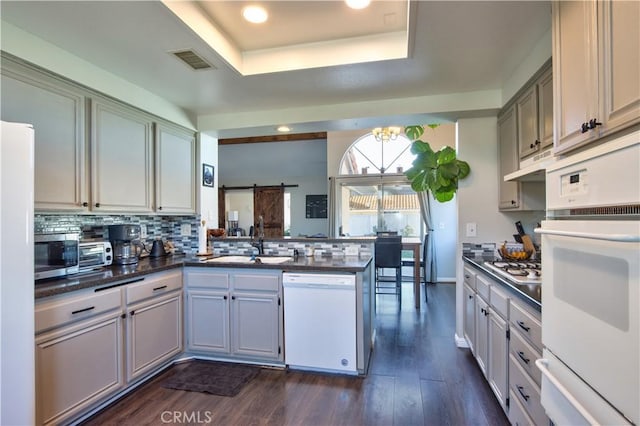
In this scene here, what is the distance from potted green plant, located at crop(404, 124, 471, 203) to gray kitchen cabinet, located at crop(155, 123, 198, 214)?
2.35 metres

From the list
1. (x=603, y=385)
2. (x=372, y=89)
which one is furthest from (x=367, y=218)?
(x=603, y=385)

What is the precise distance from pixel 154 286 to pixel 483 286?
2.52m

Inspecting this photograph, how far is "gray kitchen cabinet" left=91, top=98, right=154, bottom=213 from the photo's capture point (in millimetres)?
2410

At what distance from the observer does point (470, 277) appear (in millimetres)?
2801

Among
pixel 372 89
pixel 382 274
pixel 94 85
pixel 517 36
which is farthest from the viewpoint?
pixel 382 274

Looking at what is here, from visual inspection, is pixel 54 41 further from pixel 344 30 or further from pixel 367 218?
pixel 367 218

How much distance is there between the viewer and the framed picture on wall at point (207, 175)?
358 cm

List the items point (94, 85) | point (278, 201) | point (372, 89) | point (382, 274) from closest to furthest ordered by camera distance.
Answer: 1. point (94, 85)
2. point (372, 89)
3. point (382, 274)
4. point (278, 201)

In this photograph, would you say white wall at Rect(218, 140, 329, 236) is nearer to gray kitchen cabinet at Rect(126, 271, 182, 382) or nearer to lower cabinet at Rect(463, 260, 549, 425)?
gray kitchen cabinet at Rect(126, 271, 182, 382)

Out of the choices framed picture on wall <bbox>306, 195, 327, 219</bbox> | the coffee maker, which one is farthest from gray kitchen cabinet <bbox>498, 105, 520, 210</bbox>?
framed picture on wall <bbox>306, 195, 327, 219</bbox>

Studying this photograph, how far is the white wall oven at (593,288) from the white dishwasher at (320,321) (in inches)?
57.3

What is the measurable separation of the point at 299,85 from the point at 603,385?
101 inches

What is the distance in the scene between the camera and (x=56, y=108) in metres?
2.13

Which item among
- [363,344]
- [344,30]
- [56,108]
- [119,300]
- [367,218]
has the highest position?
[344,30]
